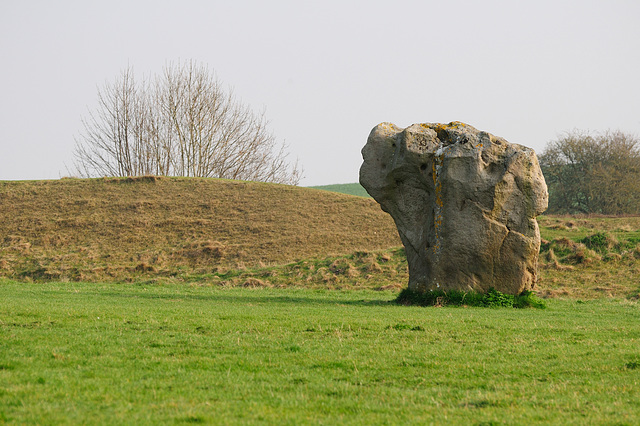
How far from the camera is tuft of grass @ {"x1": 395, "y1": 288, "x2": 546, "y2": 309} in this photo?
19.0 metres

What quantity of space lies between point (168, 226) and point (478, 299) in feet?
84.5

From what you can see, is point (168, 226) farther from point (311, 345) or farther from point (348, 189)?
point (348, 189)

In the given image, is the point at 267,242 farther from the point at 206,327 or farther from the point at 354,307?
the point at 206,327

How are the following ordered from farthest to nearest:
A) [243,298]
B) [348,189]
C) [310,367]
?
1. [348,189]
2. [243,298]
3. [310,367]

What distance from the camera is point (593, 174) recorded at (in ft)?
164

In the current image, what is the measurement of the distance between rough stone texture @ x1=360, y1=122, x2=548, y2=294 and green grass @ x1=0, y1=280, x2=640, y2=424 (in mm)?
3210

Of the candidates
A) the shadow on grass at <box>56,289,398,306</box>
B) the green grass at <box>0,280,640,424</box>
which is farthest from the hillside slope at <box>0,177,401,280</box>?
the green grass at <box>0,280,640,424</box>

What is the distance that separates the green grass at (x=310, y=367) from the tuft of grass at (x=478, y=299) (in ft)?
8.88

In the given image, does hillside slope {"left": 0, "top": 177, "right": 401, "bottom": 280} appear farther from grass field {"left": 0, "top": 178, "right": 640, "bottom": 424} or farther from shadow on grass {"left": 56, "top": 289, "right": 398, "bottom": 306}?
shadow on grass {"left": 56, "top": 289, "right": 398, "bottom": 306}

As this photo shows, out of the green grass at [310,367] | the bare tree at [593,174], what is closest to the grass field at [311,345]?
the green grass at [310,367]

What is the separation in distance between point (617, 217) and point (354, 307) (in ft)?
97.4

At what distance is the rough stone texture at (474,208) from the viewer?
19031mm

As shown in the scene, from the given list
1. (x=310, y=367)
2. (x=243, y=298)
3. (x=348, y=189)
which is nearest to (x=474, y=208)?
(x=243, y=298)

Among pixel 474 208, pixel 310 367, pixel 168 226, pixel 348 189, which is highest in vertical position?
pixel 348 189
